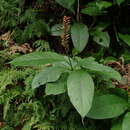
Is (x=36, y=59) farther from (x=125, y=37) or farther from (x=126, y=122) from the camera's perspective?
(x=125, y=37)

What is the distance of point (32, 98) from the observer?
68.4 inches

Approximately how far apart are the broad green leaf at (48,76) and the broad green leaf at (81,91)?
8 centimetres

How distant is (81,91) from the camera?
1315 mm

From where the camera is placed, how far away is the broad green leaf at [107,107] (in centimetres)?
141

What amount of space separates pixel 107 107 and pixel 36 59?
45 cm

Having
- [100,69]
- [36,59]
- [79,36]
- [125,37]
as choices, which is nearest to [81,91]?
[100,69]

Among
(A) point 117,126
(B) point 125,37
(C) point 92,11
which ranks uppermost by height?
(C) point 92,11

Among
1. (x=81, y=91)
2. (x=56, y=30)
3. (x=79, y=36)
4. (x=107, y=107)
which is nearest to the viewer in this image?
(x=81, y=91)

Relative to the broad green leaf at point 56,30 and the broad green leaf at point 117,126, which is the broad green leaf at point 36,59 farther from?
the broad green leaf at point 56,30

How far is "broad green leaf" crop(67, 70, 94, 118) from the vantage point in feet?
4.17

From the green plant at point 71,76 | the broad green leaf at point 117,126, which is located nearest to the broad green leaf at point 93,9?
the green plant at point 71,76

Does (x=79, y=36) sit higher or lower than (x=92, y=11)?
lower

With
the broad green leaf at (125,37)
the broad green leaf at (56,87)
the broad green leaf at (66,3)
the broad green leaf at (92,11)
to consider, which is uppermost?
the broad green leaf at (66,3)

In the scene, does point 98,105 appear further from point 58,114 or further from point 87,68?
point 58,114
